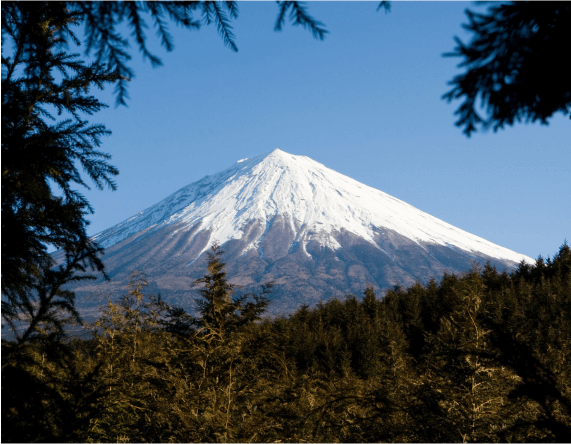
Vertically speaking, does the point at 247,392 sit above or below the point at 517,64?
below

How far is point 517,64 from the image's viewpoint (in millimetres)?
1728

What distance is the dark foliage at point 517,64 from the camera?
1558 millimetres

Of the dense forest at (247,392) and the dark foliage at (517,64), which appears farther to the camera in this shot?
the dense forest at (247,392)

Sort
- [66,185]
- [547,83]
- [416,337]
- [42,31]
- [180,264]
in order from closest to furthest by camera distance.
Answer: [547,83]
[42,31]
[66,185]
[416,337]
[180,264]

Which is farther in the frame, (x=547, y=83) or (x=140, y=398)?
(x=140, y=398)

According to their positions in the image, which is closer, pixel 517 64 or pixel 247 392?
pixel 517 64

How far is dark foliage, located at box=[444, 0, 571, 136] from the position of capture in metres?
1.56

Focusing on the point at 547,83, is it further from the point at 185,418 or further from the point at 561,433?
the point at 185,418

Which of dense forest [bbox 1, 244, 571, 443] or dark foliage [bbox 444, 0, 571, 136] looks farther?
dense forest [bbox 1, 244, 571, 443]

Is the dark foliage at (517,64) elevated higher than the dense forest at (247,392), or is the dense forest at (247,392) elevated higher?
the dark foliage at (517,64)

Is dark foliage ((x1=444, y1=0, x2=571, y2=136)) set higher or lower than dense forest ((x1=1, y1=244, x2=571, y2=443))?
higher

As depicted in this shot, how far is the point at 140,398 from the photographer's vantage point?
546cm

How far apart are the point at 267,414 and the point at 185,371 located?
1544 millimetres

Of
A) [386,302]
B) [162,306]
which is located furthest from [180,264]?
[162,306]
